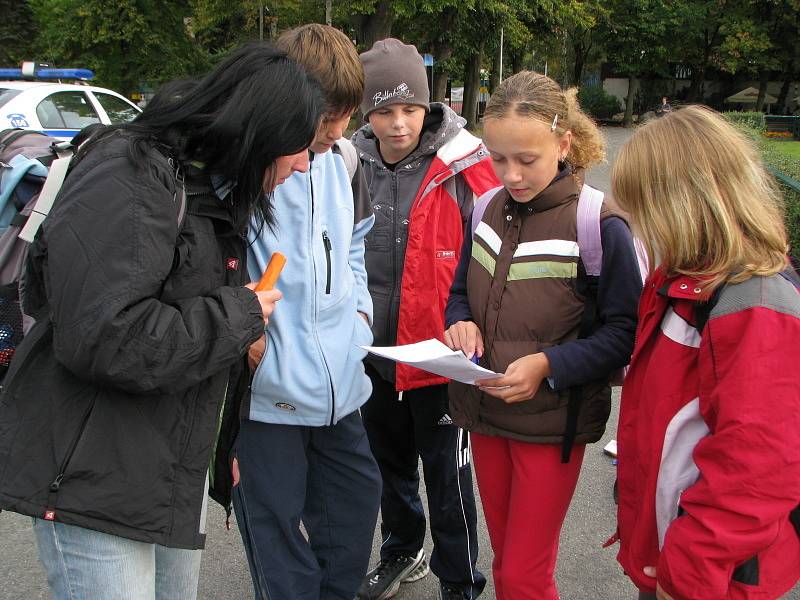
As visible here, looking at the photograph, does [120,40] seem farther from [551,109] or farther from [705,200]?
[705,200]

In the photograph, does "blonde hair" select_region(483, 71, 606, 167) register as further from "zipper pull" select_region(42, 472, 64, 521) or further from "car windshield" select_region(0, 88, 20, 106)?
"car windshield" select_region(0, 88, 20, 106)

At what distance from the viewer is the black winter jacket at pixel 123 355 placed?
135 centimetres

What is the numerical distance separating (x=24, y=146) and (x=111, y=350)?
1.12 metres

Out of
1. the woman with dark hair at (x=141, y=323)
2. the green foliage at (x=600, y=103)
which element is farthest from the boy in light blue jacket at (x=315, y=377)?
the green foliage at (x=600, y=103)

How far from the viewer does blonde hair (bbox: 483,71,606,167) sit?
6.42 ft

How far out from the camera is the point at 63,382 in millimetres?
1446

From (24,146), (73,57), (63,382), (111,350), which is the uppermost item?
(24,146)

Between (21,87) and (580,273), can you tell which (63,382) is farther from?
(21,87)

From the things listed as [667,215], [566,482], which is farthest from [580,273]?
[566,482]

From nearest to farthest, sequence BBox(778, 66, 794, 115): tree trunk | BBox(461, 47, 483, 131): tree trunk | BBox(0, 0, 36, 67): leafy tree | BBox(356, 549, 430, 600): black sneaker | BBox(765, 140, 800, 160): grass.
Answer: BBox(356, 549, 430, 600): black sneaker < BBox(765, 140, 800, 160): grass < BBox(0, 0, 36, 67): leafy tree < BBox(461, 47, 483, 131): tree trunk < BBox(778, 66, 794, 115): tree trunk

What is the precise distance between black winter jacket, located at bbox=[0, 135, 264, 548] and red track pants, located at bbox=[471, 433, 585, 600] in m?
0.88


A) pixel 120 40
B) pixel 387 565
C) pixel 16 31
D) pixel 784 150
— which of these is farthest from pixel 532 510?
pixel 16 31

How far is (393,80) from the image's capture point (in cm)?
258

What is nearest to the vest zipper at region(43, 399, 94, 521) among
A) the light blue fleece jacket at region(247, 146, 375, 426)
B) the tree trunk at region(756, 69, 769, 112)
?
the light blue fleece jacket at region(247, 146, 375, 426)
